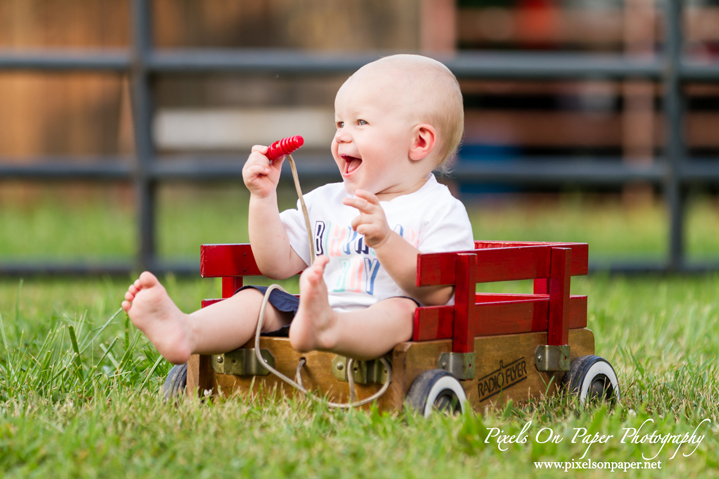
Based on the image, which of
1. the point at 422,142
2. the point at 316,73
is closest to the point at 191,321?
the point at 422,142

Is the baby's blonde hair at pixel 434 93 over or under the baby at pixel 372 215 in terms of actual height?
over

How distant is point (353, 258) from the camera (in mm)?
1811

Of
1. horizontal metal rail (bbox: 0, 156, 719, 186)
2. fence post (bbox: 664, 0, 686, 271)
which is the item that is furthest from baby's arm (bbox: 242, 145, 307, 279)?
fence post (bbox: 664, 0, 686, 271)

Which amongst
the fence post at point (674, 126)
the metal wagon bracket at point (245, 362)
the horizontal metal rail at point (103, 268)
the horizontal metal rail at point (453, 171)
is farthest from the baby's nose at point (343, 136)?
the fence post at point (674, 126)

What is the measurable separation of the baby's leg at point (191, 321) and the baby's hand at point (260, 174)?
0.21 meters

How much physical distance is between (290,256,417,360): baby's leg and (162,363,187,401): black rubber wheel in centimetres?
38

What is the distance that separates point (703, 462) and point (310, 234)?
2.73ft

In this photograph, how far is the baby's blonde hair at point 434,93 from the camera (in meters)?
1.82

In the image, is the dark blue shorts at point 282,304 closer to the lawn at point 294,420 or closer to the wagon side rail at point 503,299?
the lawn at point 294,420

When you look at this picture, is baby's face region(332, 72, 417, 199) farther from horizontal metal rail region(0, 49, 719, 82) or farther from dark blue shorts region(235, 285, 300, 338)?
horizontal metal rail region(0, 49, 719, 82)

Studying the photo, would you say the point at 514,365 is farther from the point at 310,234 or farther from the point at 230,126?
the point at 230,126

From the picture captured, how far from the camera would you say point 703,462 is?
1.39 metres

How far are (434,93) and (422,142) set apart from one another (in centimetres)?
10

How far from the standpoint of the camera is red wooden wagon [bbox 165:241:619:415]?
63.0 inches
